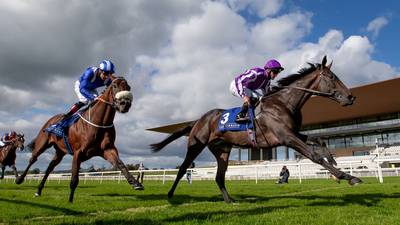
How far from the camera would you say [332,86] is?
7.24 m

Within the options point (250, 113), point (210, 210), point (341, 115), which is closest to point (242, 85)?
point (250, 113)

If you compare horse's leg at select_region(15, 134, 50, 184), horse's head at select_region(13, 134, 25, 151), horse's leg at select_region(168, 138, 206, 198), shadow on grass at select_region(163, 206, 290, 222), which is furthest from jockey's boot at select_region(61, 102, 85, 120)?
horse's head at select_region(13, 134, 25, 151)

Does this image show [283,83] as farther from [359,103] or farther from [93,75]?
[359,103]

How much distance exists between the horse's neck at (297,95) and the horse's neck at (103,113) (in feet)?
11.4

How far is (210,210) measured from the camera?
20.8 feet

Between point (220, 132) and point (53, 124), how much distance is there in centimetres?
418

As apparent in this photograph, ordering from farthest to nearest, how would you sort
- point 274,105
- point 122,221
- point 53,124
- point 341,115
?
point 341,115 < point 53,124 < point 274,105 < point 122,221

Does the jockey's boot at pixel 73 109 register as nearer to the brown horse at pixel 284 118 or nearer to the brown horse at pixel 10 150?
the brown horse at pixel 284 118

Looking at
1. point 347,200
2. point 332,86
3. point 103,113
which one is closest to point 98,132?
point 103,113

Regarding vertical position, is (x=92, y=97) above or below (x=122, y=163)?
above

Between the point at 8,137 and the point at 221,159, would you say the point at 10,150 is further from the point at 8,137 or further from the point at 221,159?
the point at 221,159

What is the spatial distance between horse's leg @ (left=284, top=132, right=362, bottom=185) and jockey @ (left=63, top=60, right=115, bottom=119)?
12.7 feet

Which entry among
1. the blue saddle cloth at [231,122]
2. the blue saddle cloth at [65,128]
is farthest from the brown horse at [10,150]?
the blue saddle cloth at [231,122]

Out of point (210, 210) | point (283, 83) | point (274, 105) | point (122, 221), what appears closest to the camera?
point (122, 221)
